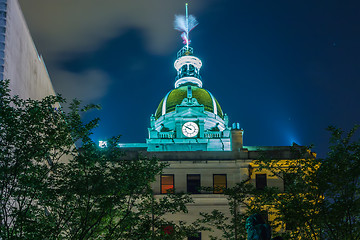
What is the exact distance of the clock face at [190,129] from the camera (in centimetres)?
8112

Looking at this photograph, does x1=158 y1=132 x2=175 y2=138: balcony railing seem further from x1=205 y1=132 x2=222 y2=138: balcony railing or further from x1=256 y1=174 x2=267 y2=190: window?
x1=256 y1=174 x2=267 y2=190: window

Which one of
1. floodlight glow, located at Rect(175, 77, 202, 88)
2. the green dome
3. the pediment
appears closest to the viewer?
the pediment

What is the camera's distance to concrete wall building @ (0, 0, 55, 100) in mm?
24469

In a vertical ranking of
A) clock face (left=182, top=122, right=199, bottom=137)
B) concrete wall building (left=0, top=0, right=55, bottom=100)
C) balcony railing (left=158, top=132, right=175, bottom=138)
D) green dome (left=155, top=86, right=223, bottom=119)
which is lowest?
concrete wall building (left=0, top=0, right=55, bottom=100)

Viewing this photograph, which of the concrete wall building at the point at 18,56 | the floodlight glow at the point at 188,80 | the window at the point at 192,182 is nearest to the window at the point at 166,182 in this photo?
the window at the point at 192,182

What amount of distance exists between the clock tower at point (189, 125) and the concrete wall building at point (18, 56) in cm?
4322

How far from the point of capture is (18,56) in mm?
27000

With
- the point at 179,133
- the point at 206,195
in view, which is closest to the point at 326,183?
the point at 206,195

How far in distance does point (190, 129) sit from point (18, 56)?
183 ft

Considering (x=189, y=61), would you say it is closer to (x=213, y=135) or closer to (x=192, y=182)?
(x=213, y=135)

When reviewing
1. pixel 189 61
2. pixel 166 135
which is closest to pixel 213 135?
pixel 166 135

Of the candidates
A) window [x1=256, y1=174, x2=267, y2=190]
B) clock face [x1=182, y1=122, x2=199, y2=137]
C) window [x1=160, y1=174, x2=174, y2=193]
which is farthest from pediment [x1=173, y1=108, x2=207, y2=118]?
window [x1=256, y1=174, x2=267, y2=190]

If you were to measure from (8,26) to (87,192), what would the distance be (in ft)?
32.5

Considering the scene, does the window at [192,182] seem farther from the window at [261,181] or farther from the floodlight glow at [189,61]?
the floodlight glow at [189,61]
